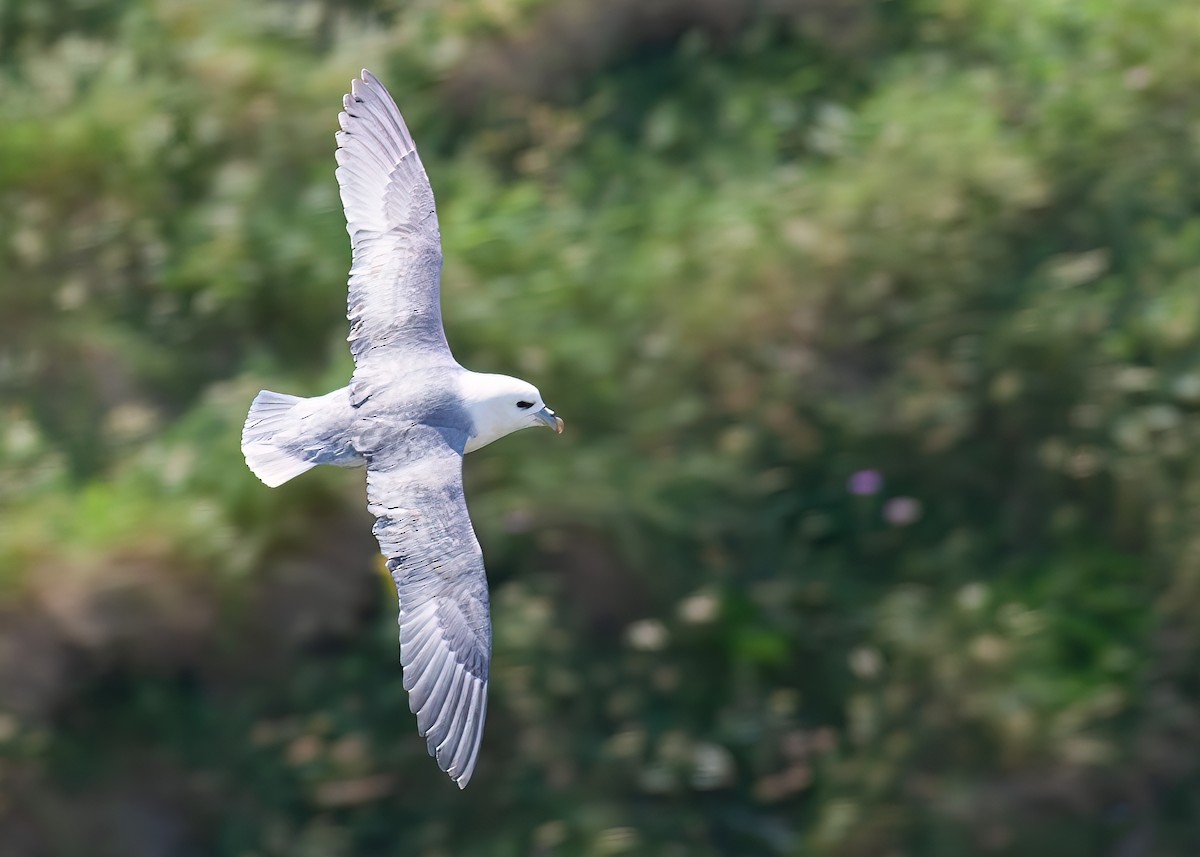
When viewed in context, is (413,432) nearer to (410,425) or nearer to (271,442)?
(410,425)

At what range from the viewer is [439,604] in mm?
Result: 4434

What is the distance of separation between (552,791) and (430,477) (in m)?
1.89

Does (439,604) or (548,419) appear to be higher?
(548,419)

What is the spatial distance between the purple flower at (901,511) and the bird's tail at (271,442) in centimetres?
249

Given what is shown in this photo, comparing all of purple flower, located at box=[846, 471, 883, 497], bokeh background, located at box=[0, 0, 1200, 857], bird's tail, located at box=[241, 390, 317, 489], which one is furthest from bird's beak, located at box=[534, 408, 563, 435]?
purple flower, located at box=[846, 471, 883, 497]

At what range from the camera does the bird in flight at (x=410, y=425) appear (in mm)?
4410

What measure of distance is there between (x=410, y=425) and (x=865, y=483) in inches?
95.0

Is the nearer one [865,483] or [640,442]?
[640,442]

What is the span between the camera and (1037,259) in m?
6.87

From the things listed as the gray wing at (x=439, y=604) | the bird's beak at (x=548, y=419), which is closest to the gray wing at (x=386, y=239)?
the bird's beak at (x=548, y=419)

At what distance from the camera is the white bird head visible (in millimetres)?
4758

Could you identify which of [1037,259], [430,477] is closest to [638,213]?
[1037,259]

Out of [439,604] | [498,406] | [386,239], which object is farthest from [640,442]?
[439,604]

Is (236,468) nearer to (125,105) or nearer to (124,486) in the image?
(124,486)
